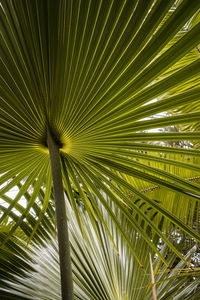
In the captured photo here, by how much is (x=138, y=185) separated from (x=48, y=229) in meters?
0.65

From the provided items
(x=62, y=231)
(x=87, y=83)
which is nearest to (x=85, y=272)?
(x=62, y=231)

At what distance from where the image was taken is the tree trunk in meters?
0.79

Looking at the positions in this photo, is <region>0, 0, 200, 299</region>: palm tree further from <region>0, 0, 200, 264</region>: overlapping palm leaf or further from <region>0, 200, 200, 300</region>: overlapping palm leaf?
<region>0, 200, 200, 300</region>: overlapping palm leaf

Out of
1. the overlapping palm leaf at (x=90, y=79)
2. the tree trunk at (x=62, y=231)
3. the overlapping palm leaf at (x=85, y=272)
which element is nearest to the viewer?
the overlapping palm leaf at (x=90, y=79)

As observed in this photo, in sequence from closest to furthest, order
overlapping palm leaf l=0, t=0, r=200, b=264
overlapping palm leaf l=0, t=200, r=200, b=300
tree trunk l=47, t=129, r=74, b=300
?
overlapping palm leaf l=0, t=0, r=200, b=264
tree trunk l=47, t=129, r=74, b=300
overlapping palm leaf l=0, t=200, r=200, b=300

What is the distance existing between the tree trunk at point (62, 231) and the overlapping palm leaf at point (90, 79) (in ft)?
0.30

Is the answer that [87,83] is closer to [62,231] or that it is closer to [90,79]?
[90,79]

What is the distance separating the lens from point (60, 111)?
34.5 inches

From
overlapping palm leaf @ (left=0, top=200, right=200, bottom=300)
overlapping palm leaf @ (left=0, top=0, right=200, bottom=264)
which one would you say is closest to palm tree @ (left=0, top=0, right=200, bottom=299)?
overlapping palm leaf @ (left=0, top=0, right=200, bottom=264)

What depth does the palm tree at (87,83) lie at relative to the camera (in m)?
0.63

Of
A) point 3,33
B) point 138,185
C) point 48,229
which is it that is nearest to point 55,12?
point 3,33

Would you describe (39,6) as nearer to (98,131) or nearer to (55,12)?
(55,12)

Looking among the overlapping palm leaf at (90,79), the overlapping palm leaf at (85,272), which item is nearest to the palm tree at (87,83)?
the overlapping palm leaf at (90,79)

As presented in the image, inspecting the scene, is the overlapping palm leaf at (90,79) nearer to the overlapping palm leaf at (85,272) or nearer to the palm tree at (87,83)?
the palm tree at (87,83)
